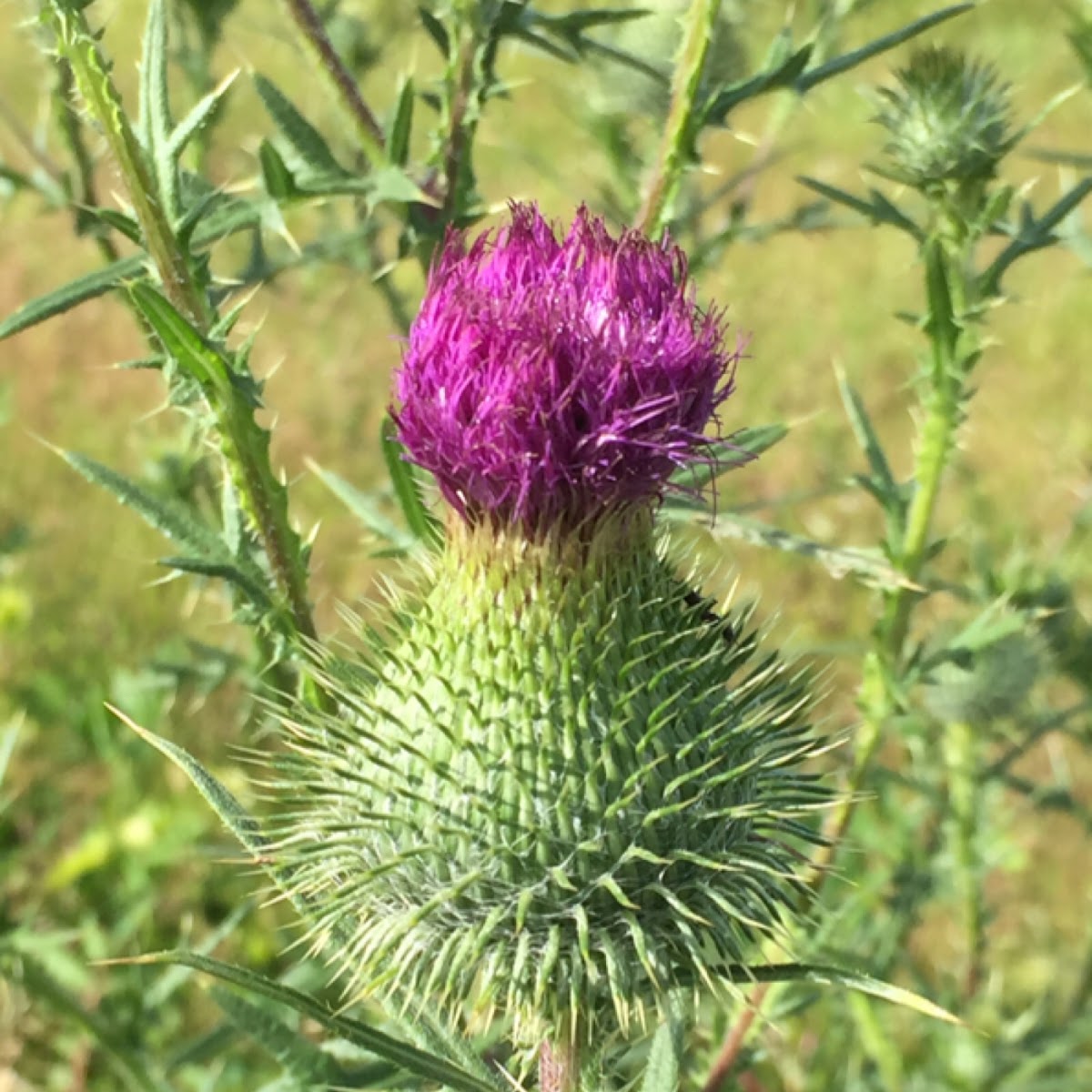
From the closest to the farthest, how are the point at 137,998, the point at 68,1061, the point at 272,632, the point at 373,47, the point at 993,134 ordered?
the point at 272,632, the point at 993,134, the point at 137,998, the point at 373,47, the point at 68,1061

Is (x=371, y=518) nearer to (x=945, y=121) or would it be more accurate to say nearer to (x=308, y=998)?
(x=308, y=998)

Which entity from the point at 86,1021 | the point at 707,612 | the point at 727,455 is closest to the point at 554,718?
the point at 707,612

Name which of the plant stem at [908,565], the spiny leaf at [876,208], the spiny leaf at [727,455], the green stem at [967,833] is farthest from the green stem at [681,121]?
the green stem at [967,833]

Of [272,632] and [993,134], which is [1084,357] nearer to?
[993,134]

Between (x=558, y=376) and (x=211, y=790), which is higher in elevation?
(x=558, y=376)

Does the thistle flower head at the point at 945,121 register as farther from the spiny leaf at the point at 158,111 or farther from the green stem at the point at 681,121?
the spiny leaf at the point at 158,111

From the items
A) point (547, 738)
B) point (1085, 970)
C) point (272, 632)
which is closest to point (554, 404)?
point (547, 738)

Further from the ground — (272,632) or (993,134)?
(993,134)
